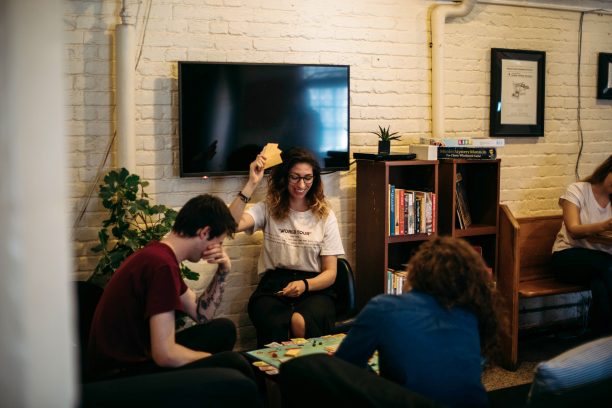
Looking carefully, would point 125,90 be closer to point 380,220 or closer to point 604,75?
point 380,220

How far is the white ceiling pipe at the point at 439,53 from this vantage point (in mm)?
4754

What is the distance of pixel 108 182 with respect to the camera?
3.74 metres

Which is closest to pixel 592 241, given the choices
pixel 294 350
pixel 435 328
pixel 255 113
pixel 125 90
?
pixel 255 113

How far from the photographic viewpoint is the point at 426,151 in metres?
4.50

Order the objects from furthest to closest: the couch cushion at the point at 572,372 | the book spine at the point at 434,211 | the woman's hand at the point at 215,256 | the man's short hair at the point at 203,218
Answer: the book spine at the point at 434,211, the woman's hand at the point at 215,256, the man's short hair at the point at 203,218, the couch cushion at the point at 572,372

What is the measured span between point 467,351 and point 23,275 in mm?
1462

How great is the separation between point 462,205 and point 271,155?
4.33 ft

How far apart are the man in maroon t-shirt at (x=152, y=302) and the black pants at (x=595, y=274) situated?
2699 millimetres

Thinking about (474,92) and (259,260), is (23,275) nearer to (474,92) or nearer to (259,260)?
(259,260)

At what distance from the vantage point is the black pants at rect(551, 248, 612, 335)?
4.59 m

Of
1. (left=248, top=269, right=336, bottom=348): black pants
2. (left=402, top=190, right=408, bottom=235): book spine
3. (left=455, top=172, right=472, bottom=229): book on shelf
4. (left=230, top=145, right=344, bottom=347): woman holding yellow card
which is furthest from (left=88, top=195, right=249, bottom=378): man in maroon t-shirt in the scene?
(left=455, top=172, right=472, bottom=229): book on shelf

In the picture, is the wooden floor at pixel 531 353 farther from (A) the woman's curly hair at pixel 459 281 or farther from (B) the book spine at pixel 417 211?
(A) the woman's curly hair at pixel 459 281

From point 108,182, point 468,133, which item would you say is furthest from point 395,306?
point 468,133

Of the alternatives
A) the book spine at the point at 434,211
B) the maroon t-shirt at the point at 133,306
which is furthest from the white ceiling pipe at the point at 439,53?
the maroon t-shirt at the point at 133,306
